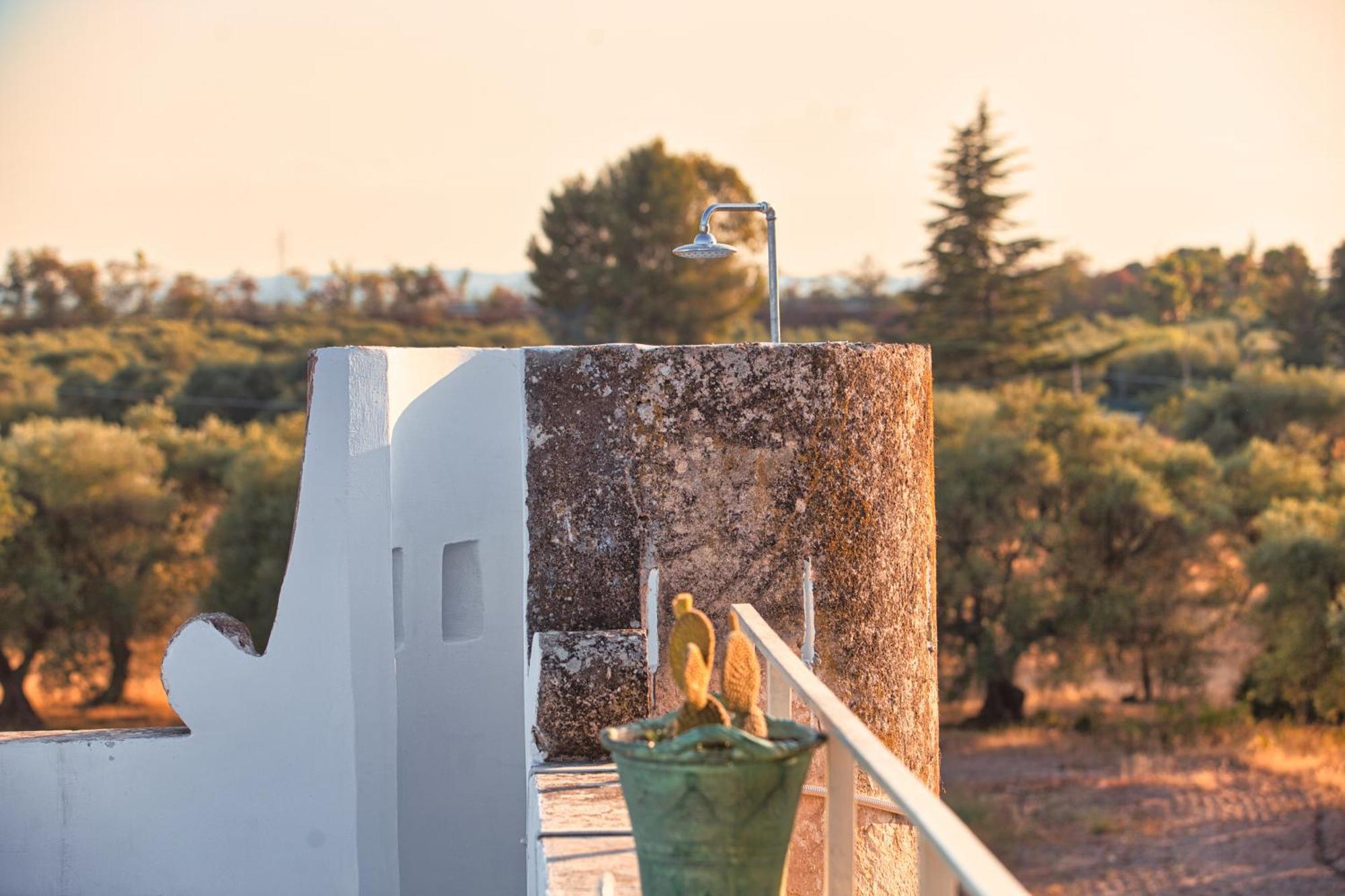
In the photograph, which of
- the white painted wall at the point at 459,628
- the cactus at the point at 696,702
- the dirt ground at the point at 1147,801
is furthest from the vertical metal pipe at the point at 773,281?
the dirt ground at the point at 1147,801

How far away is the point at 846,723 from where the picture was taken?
8.11 ft

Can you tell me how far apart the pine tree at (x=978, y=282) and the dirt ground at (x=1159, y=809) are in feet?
53.6

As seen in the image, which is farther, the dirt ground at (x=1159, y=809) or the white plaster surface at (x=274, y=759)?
the dirt ground at (x=1159, y=809)

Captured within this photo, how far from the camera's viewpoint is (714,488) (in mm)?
4340

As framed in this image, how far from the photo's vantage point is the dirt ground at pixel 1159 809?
18969 millimetres

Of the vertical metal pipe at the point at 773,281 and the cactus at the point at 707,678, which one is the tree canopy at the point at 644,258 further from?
the cactus at the point at 707,678

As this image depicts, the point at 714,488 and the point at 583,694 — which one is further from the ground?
the point at 714,488

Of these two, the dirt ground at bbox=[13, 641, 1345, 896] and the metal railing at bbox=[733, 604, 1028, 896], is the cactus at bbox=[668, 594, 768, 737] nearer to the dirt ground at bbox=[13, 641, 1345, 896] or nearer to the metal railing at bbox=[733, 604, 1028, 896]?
the metal railing at bbox=[733, 604, 1028, 896]

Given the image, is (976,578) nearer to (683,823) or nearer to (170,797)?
(170,797)

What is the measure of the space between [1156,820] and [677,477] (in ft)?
60.2

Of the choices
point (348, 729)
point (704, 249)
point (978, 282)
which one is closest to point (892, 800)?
point (348, 729)

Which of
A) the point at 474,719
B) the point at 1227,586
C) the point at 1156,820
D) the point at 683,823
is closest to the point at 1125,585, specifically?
the point at 1227,586

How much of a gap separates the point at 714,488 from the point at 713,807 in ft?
6.07

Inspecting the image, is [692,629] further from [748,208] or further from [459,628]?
[748,208]
